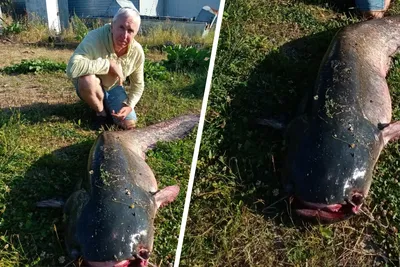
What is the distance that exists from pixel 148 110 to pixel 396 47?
184 centimetres

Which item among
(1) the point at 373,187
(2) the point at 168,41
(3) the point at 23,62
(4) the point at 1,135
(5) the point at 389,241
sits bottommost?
(5) the point at 389,241

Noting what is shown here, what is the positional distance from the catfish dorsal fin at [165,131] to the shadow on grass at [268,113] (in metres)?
0.27

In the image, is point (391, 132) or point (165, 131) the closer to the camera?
point (391, 132)

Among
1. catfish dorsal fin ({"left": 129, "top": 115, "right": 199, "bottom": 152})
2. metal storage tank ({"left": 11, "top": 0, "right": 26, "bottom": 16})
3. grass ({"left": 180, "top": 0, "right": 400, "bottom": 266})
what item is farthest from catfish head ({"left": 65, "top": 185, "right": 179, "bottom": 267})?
metal storage tank ({"left": 11, "top": 0, "right": 26, "bottom": 16})

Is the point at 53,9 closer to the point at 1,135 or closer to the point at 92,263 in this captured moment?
the point at 1,135

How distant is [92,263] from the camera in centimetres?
239

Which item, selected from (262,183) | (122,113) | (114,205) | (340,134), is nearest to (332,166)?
(340,134)

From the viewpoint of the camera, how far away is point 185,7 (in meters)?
2.75

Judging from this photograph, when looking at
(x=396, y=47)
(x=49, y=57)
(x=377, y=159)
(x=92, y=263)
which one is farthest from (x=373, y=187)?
(x=49, y=57)

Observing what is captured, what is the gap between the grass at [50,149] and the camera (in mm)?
2689

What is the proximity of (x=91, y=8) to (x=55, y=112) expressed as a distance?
731mm

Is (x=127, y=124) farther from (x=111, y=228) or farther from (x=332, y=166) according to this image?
(x=332, y=166)

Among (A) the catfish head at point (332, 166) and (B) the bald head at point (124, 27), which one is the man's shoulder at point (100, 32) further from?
(A) the catfish head at point (332, 166)

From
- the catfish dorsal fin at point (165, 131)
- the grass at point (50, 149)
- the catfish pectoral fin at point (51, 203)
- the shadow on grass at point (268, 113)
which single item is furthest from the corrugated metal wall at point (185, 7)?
the catfish pectoral fin at point (51, 203)
